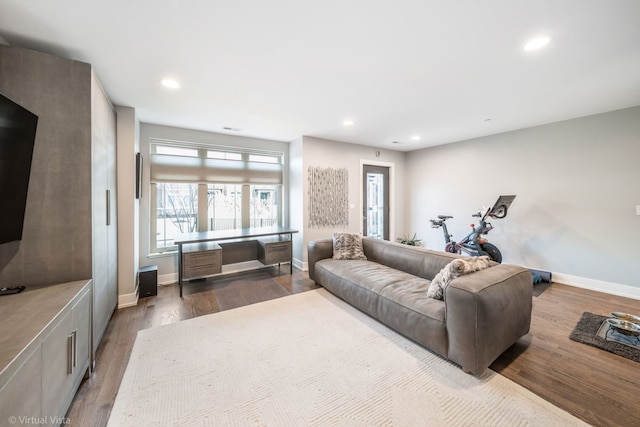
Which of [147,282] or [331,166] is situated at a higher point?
[331,166]

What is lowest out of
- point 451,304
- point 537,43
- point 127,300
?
point 127,300

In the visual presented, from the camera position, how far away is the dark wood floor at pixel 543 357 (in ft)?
5.22

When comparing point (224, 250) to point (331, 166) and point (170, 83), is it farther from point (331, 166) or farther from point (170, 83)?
point (170, 83)

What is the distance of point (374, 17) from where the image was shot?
1658 mm

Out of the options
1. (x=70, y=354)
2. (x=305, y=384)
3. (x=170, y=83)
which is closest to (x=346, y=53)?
(x=170, y=83)

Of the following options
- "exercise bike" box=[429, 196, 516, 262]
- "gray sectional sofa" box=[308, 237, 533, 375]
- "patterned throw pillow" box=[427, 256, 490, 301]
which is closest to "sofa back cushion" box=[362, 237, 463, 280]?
"gray sectional sofa" box=[308, 237, 533, 375]

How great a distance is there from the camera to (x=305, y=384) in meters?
1.78

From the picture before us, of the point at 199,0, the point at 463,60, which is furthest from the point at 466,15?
the point at 199,0

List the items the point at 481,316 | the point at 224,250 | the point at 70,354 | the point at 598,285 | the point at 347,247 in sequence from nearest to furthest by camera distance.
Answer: the point at 70,354 < the point at 481,316 < the point at 598,285 < the point at 347,247 < the point at 224,250

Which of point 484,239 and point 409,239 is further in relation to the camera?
point 409,239

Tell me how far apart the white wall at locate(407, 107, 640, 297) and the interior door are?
1.57 meters

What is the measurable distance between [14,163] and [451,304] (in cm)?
322

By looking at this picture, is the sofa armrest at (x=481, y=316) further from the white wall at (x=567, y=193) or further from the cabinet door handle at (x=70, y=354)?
the white wall at (x=567, y=193)

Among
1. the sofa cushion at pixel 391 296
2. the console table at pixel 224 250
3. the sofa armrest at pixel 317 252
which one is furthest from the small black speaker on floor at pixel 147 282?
the sofa cushion at pixel 391 296
